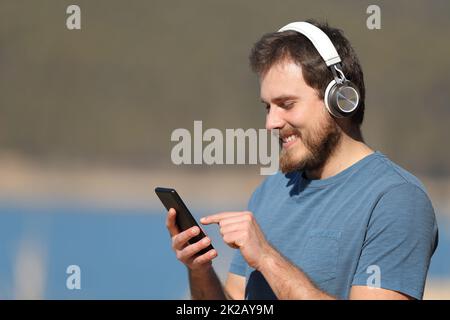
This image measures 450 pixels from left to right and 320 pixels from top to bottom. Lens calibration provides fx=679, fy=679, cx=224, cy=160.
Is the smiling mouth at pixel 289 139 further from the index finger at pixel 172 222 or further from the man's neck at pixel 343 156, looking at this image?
the index finger at pixel 172 222

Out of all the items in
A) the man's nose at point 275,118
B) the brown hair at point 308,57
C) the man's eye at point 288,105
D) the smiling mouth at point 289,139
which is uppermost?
the brown hair at point 308,57

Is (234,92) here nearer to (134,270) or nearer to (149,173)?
(149,173)

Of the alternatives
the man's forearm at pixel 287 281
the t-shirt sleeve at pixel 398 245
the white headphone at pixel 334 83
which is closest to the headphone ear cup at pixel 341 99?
the white headphone at pixel 334 83

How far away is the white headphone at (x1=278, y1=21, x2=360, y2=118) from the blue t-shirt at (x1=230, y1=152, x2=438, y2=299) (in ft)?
0.37

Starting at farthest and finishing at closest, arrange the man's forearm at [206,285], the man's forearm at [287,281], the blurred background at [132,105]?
the blurred background at [132,105], the man's forearm at [206,285], the man's forearm at [287,281]

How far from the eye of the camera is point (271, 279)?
120cm

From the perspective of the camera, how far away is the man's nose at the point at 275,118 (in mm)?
1386

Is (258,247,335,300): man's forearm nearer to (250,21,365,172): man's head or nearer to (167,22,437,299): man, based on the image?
(167,22,437,299): man

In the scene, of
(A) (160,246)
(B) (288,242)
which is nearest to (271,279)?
(B) (288,242)

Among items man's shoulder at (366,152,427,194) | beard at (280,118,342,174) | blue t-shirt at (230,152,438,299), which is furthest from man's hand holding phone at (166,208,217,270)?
man's shoulder at (366,152,427,194)

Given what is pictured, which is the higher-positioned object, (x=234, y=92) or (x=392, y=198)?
(x=234, y=92)

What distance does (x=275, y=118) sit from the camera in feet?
4.55

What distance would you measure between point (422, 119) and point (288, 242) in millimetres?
1797

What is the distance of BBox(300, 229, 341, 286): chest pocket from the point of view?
1.26 m
